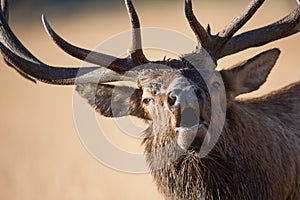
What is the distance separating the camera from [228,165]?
20.6 feet

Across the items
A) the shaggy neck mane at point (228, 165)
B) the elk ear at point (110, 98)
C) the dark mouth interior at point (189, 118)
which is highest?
the elk ear at point (110, 98)

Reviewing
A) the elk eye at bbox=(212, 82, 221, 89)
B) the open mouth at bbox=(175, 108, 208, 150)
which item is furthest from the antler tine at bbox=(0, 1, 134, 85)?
the open mouth at bbox=(175, 108, 208, 150)

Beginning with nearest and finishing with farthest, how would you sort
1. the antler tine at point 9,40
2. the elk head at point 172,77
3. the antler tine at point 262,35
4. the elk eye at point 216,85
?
the elk head at point 172,77, the elk eye at point 216,85, the antler tine at point 262,35, the antler tine at point 9,40

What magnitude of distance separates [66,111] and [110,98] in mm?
7469

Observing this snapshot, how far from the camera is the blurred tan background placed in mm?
10484

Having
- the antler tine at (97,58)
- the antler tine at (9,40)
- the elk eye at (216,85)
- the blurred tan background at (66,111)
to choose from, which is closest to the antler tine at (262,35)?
the elk eye at (216,85)

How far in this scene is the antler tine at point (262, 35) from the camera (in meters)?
6.56

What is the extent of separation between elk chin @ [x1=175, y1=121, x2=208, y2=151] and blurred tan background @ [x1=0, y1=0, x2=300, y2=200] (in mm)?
769

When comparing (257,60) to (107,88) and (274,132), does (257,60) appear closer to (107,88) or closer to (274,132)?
(274,132)

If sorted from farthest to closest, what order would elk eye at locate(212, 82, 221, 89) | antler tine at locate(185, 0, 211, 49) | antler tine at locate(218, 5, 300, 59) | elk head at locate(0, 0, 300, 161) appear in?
antler tine at locate(218, 5, 300, 59)
antler tine at locate(185, 0, 211, 49)
elk eye at locate(212, 82, 221, 89)
elk head at locate(0, 0, 300, 161)

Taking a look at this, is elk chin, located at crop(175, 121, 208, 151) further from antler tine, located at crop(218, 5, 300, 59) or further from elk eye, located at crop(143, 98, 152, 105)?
antler tine, located at crop(218, 5, 300, 59)

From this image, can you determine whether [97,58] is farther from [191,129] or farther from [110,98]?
[191,129]

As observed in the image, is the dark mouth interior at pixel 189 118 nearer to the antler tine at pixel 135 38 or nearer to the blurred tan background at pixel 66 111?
the antler tine at pixel 135 38

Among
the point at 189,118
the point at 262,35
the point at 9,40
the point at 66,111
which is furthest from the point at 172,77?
the point at 66,111
